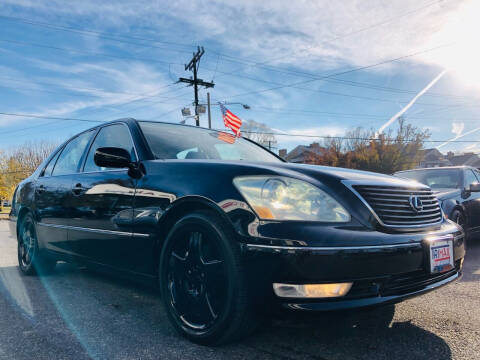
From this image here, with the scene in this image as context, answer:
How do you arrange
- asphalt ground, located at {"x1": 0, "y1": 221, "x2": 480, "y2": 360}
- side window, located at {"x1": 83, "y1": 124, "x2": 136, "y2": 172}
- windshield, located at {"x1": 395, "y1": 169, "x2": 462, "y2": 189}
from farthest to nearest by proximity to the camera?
windshield, located at {"x1": 395, "y1": 169, "x2": 462, "y2": 189}, side window, located at {"x1": 83, "y1": 124, "x2": 136, "y2": 172}, asphalt ground, located at {"x1": 0, "y1": 221, "x2": 480, "y2": 360}

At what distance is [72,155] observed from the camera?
3.92m

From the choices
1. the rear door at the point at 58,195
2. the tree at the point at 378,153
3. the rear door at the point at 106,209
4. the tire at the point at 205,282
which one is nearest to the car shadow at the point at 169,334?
the tire at the point at 205,282

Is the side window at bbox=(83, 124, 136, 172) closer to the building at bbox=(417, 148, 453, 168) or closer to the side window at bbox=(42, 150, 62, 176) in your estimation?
the side window at bbox=(42, 150, 62, 176)

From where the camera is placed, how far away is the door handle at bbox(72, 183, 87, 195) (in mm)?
3225

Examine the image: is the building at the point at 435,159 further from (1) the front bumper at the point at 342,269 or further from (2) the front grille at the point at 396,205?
(1) the front bumper at the point at 342,269

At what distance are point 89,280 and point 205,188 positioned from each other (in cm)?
238

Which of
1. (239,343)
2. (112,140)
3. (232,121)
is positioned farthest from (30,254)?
(232,121)

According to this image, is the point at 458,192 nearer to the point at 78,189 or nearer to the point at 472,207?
the point at 472,207

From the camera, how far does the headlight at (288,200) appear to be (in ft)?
6.28

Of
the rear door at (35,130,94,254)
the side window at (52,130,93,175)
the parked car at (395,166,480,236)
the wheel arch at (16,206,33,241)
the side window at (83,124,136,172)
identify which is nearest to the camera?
the side window at (83,124,136,172)

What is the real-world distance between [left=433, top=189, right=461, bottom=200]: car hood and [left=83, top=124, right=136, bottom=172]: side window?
14.2ft

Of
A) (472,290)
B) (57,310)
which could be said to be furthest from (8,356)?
(472,290)

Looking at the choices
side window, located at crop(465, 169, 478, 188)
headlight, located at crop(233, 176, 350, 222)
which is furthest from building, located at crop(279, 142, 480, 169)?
headlight, located at crop(233, 176, 350, 222)

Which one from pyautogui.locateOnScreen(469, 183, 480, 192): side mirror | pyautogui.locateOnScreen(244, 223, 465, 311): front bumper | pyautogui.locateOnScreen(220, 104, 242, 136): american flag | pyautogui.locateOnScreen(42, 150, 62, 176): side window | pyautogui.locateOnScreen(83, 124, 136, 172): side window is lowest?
pyautogui.locateOnScreen(244, 223, 465, 311): front bumper
